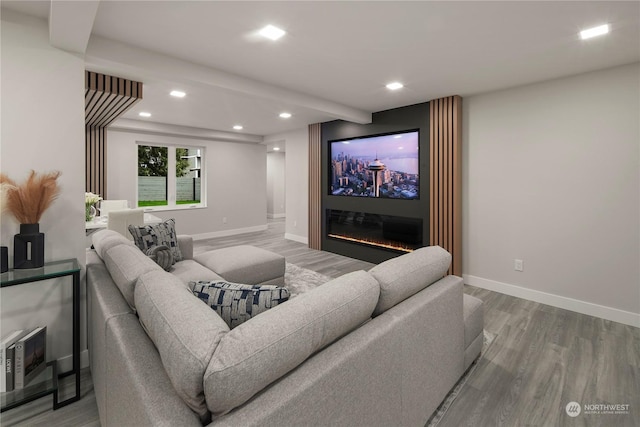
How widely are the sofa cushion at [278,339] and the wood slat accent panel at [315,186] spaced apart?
4.61 meters

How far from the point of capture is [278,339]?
99 cm

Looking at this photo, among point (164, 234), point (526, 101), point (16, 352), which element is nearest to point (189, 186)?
point (164, 234)

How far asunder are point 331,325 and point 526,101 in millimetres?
3687

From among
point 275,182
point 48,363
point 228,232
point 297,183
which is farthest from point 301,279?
point 275,182

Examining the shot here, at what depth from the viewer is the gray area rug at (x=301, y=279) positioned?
3.75 m

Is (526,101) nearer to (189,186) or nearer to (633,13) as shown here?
(633,13)

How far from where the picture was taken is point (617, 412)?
182 cm

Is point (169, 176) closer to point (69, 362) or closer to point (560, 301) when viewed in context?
point (69, 362)

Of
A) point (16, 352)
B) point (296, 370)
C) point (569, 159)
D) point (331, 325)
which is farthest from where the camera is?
point (569, 159)

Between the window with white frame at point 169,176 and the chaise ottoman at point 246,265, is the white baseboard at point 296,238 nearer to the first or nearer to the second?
the window with white frame at point 169,176

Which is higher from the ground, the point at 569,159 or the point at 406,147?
the point at 406,147

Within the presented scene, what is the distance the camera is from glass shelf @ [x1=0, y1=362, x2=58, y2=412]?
1.74 meters

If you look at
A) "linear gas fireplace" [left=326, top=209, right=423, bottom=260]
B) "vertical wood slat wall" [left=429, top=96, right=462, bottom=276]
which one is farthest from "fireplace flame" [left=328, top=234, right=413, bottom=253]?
"vertical wood slat wall" [left=429, top=96, right=462, bottom=276]

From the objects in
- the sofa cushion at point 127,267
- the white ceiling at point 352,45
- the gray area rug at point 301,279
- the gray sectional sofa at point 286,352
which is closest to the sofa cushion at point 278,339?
the gray sectional sofa at point 286,352
